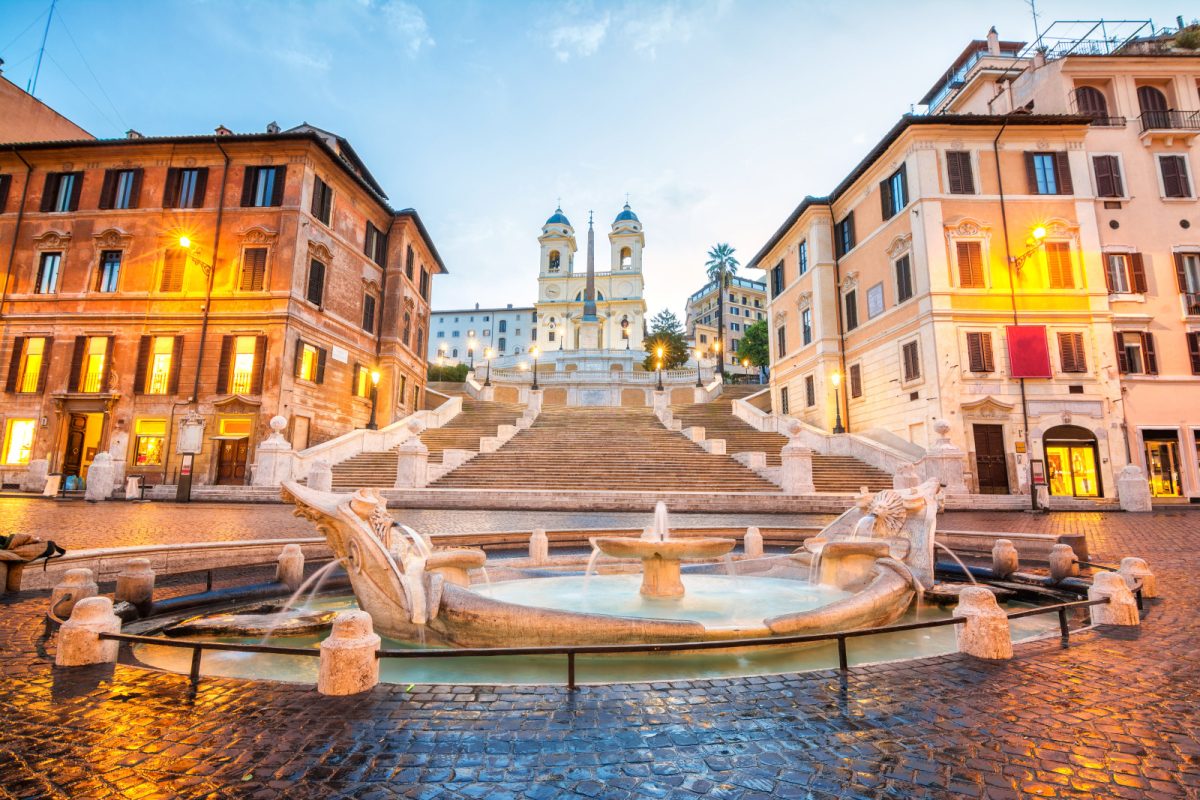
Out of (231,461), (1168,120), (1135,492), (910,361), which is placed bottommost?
(1135,492)

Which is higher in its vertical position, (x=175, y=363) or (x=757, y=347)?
(x=757, y=347)

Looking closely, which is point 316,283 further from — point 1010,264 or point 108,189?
point 1010,264

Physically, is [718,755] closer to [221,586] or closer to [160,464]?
[221,586]

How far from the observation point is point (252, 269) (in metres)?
24.7

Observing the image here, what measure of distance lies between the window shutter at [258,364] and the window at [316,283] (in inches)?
114

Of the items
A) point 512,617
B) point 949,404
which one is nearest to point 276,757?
point 512,617

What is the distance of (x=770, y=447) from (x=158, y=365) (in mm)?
27379

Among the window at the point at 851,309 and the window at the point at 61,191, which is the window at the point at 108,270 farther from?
the window at the point at 851,309

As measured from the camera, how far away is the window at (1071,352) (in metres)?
21.9

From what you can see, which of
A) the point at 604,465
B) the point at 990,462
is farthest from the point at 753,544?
the point at 990,462

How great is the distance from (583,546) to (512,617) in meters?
6.01

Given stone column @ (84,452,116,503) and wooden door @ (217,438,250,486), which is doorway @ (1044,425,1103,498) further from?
stone column @ (84,452,116,503)

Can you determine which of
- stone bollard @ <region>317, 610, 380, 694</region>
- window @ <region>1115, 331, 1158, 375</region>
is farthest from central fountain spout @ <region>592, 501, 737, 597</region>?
window @ <region>1115, 331, 1158, 375</region>

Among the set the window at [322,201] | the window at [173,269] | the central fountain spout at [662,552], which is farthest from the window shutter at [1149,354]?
the window at [173,269]
